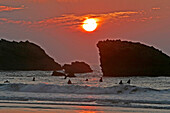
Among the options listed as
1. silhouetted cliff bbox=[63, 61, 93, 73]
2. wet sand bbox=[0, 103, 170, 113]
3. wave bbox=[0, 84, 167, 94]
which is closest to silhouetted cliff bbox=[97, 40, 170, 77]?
silhouetted cliff bbox=[63, 61, 93, 73]

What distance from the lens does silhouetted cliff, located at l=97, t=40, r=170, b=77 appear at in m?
113

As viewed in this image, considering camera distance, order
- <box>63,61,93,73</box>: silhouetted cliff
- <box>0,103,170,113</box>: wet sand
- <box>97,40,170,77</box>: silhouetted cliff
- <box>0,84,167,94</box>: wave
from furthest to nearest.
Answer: <box>63,61,93,73</box>: silhouetted cliff
<box>97,40,170,77</box>: silhouetted cliff
<box>0,84,167,94</box>: wave
<box>0,103,170,113</box>: wet sand

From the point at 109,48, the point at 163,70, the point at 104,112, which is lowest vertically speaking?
the point at 104,112

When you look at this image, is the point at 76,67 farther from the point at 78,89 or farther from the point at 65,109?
the point at 65,109

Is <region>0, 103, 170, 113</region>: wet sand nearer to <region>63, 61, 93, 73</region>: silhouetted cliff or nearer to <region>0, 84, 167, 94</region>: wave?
<region>0, 84, 167, 94</region>: wave

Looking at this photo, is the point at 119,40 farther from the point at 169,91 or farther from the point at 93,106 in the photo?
the point at 93,106

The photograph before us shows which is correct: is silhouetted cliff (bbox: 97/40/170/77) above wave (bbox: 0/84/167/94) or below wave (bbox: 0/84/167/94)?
above

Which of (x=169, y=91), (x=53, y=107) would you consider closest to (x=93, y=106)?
(x=53, y=107)

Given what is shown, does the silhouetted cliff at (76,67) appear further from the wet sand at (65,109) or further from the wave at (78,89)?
the wet sand at (65,109)

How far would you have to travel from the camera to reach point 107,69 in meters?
115

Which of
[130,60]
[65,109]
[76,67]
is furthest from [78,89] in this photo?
[76,67]

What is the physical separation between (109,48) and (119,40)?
8437mm

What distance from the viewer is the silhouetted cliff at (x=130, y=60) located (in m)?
113

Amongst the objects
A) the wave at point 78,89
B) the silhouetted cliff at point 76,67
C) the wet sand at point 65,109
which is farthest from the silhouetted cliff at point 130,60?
the wet sand at point 65,109
